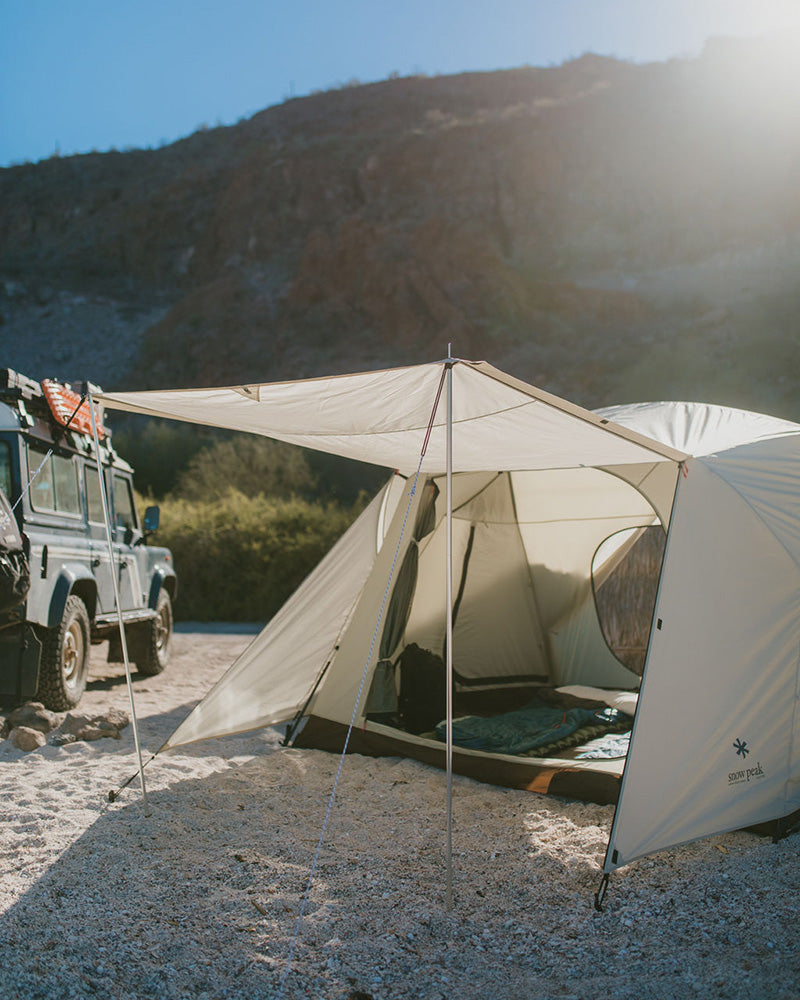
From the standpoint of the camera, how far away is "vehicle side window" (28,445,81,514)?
629 centimetres

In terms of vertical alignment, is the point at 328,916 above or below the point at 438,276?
below

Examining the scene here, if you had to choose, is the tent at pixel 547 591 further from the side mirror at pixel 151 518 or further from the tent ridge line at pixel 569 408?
the side mirror at pixel 151 518

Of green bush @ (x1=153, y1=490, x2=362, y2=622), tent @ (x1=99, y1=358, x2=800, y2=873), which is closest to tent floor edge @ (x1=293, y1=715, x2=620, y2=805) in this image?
tent @ (x1=99, y1=358, x2=800, y2=873)

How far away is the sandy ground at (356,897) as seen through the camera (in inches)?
111

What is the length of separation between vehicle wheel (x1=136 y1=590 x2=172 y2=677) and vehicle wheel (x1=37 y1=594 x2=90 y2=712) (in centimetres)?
168

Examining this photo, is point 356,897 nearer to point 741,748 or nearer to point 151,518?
point 741,748

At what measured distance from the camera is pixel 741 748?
394 centimetres

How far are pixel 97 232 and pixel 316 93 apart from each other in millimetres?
18541

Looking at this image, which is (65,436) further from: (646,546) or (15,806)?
(646,546)

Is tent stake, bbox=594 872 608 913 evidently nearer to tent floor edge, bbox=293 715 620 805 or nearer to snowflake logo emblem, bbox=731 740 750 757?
snowflake logo emblem, bbox=731 740 750 757

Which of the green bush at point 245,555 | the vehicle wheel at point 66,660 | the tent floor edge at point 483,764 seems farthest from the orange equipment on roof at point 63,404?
the green bush at point 245,555

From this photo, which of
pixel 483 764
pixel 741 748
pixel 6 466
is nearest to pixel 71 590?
pixel 6 466

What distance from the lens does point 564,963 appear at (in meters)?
2.95

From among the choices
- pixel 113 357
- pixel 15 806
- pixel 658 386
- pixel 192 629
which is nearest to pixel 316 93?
pixel 113 357
